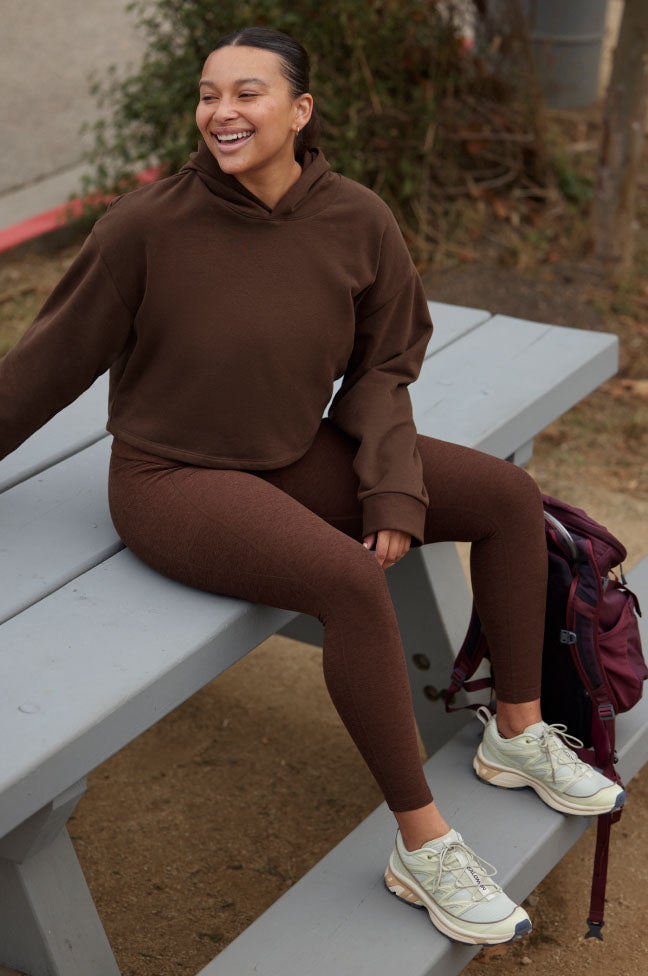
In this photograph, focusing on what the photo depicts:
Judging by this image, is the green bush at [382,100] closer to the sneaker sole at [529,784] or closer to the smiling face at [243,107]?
the smiling face at [243,107]

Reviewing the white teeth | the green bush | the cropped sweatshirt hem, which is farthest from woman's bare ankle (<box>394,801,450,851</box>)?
the green bush

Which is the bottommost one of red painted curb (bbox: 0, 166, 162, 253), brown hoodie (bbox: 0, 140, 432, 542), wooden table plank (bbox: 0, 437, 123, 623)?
red painted curb (bbox: 0, 166, 162, 253)

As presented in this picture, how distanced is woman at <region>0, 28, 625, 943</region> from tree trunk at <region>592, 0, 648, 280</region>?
110 inches

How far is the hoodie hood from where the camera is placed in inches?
78.2

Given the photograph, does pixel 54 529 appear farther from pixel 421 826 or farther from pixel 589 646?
pixel 589 646

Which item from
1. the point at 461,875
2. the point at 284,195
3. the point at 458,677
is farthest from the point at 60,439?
the point at 461,875

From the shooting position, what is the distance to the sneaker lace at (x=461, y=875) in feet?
6.16

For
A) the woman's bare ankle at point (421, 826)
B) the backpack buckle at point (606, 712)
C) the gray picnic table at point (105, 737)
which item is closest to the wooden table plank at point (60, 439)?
the gray picnic table at point (105, 737)

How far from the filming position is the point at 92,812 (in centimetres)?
274

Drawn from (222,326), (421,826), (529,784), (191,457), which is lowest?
(529,784)

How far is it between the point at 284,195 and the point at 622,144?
9.98 ft

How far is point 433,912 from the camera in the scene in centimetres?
189

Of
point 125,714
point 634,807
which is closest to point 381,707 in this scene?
point 125,714

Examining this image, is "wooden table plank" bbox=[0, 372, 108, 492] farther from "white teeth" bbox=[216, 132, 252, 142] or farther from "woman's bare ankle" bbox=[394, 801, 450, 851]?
"woman's bare ankle" bbox=[394, 801, 450, 851]
